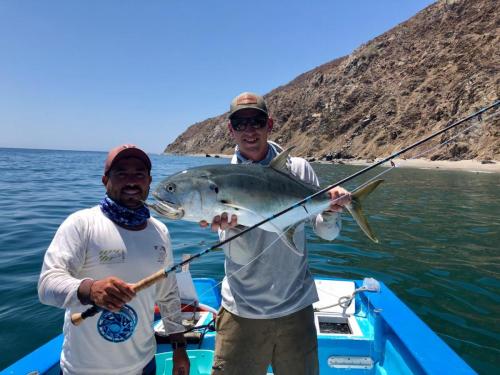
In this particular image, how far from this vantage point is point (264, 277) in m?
2.98

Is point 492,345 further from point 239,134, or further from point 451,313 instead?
point 239,134

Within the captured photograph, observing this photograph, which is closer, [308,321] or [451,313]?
[308,321]

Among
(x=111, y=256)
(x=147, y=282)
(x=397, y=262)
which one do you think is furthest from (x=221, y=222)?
(x=397, y=262)

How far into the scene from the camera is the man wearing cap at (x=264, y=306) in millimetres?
2949

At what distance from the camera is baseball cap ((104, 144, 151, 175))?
8.85ft

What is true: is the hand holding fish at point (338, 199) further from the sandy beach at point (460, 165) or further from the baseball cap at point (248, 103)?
the sandy beach at point (460, 165)

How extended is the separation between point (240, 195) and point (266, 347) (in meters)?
1.31

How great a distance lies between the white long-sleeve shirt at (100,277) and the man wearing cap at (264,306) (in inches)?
25.4

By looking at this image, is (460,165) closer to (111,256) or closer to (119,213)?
(119,213)

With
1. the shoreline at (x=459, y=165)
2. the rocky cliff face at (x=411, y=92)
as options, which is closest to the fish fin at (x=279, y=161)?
the shoreline at (x=459, y=165)

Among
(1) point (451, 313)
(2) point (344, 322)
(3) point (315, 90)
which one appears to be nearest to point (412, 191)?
(1) point (451, 313)

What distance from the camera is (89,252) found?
8.08 ft

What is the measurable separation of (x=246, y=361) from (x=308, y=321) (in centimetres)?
62

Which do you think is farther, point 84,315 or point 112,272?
point 112,272
